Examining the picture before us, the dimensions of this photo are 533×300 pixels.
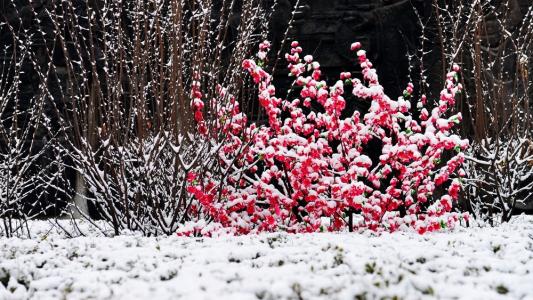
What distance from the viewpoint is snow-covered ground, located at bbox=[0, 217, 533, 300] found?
2.21 m

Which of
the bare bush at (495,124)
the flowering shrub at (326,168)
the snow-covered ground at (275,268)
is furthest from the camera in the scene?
the bare bush at (495,124)

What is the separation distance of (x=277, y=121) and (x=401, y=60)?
3.82 meters

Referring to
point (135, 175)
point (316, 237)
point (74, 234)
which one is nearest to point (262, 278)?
point (316, 237)

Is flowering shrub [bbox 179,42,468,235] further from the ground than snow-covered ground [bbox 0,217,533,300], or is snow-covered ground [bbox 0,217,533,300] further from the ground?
flowering shrub [bbox 179,42,468,235]

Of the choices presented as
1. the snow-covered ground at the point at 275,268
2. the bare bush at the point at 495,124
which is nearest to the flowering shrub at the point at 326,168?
the bare bush at the point at 495,124

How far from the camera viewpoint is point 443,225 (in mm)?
4039

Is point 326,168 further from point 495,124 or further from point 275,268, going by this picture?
point 275,268

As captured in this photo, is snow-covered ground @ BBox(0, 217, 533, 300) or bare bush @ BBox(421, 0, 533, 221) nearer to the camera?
snow-covered ground @ BBox(0, 217, 533, 300)

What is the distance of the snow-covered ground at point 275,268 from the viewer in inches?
86.9

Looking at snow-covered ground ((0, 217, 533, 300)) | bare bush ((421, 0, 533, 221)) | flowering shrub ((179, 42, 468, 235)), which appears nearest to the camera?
snow-covered ground ((0, 217, 533, 300))

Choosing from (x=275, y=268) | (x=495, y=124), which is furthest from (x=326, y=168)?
(x=275, y=268)

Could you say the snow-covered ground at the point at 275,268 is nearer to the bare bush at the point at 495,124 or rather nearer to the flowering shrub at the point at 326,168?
the flowering shrub at the point at 326,168

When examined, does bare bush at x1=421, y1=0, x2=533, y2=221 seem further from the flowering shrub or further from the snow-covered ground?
the snow-covered ground

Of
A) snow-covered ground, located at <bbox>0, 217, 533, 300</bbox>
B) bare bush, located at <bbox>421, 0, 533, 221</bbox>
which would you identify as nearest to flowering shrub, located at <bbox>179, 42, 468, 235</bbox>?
bare bush, located at <bbox>421, 0, 533, 221</bbox>
